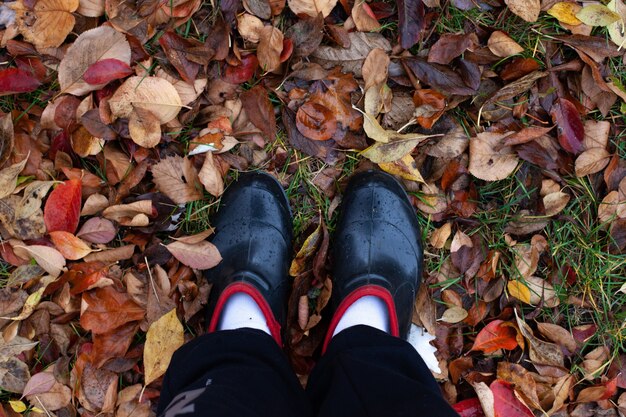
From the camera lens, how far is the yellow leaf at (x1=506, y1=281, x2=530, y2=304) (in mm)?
1532

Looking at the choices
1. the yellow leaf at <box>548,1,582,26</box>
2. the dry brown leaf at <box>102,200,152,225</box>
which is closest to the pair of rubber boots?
the dry brown leaf at <box>102,200,152,225</box>

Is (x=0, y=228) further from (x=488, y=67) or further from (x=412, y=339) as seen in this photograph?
(x=488, y=67)

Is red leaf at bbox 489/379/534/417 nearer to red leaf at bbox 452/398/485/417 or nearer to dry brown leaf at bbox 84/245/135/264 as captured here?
red leaf at bbox 452/398/485/417

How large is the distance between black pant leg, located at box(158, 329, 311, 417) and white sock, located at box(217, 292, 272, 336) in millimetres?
140

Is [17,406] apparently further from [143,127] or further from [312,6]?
[312,6]

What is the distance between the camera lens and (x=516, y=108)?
1519 millimetres

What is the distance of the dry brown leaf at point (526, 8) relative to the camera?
4.83ft

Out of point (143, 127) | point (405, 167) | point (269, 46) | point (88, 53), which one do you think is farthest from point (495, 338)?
point (88, 53)

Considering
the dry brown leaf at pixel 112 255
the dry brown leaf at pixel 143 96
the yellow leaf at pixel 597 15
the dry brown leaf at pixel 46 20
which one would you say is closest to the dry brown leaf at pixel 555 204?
the yellow leaf at pixel 597 15

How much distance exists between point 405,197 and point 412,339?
43 cm

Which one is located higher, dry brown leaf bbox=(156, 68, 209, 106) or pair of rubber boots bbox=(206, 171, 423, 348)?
dry brown leaf bbox=(156, 68, 209, 106)

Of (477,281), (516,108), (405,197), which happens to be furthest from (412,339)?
(516,108)

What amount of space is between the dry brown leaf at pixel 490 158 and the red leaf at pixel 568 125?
5.7 inches

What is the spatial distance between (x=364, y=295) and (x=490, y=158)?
54cm
